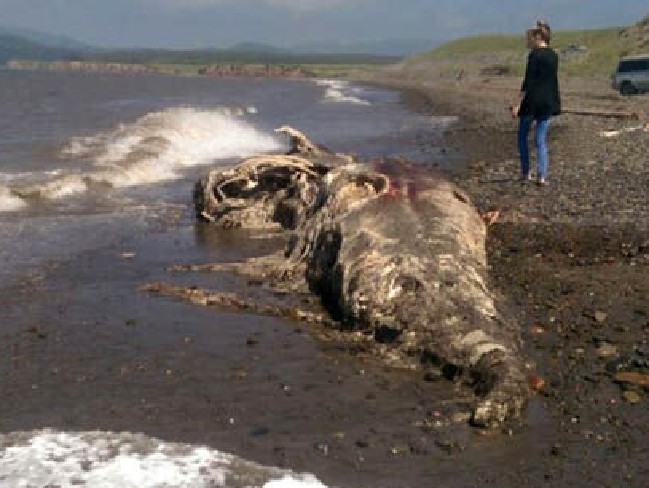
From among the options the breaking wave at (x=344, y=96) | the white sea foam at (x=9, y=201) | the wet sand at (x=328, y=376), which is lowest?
the breaking wave at (x=344, y=96)

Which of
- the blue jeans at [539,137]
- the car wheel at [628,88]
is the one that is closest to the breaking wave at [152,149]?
the blue jeans at [539,137]

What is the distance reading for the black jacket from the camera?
13.4m

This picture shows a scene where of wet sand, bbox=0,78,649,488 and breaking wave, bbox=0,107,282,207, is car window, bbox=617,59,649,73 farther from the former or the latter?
wet sand, bbox=0,78,649,488

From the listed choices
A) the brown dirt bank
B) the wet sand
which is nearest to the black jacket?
the brown dirt bank

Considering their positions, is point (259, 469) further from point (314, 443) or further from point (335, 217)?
point (335, 217)

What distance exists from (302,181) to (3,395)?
7.28 m

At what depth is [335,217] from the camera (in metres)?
9.48

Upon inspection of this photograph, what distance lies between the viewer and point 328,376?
22.2 feet

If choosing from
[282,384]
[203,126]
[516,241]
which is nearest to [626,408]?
[282,384]

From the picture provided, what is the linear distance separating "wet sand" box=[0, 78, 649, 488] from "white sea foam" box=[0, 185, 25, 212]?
4.90 metres

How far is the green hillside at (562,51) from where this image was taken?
7788 cm

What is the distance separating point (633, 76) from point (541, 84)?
117ft

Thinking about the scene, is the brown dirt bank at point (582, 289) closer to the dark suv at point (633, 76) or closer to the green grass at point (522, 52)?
the dark suv at point (633, 76)

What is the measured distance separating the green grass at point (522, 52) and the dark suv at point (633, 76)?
25.5 metres
